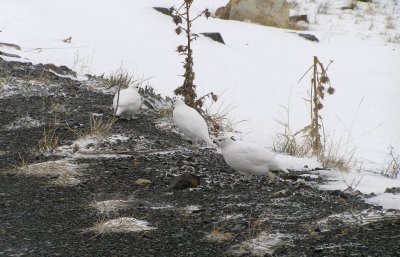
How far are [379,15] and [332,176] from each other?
11759mm

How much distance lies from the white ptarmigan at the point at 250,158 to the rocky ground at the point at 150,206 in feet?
0.45

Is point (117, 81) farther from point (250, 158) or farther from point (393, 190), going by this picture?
point (393, 190)

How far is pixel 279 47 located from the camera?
1148cm

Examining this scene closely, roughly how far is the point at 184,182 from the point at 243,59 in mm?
6458

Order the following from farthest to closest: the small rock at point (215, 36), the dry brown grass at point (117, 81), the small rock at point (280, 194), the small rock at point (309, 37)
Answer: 1. the small rock at point (309, 37)
2. the small rock at point (215, 36)
3. the dry brown grass at point (117, 81)
4. the small rock at point (280, 194)

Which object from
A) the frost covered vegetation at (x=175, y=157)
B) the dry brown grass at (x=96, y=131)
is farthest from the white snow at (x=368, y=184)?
the dry brown grass at (x=96, y=131)

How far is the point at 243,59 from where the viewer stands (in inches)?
409

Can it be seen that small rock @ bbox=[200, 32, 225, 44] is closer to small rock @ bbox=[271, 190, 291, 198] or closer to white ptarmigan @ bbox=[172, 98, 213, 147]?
white ptarmigan @ bbox=[172, 98, 213, 147]

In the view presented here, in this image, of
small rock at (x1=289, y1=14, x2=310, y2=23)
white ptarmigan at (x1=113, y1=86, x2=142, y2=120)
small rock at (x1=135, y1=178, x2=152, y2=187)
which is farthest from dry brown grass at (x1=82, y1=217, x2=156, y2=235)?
small rock at (x1=289, y1=14, x2=310, y2=23)

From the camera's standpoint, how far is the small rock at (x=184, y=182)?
4.13 meters

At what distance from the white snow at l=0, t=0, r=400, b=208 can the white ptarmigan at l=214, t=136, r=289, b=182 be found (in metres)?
2.43

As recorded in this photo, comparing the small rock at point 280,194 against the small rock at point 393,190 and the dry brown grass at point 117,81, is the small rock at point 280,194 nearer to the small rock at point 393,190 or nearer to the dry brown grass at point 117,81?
the small rock at point 393,190

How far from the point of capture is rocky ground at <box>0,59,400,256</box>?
317 centimetres

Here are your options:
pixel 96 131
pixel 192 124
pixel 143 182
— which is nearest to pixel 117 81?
pixel 96 131
